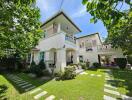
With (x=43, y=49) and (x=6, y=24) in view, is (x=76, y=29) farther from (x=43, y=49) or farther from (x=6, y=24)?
(x=6, y=24)

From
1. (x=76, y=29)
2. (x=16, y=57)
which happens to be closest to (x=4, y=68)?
(x=16, y=57)

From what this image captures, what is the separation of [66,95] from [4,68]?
71.5 feet

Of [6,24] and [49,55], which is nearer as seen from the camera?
[6,24]

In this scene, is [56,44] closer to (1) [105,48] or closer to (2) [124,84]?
(2) [124,84]

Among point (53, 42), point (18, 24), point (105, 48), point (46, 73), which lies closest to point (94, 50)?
point (105, 48)

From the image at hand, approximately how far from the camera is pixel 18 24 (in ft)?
33.9

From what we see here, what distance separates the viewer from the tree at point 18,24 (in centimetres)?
860

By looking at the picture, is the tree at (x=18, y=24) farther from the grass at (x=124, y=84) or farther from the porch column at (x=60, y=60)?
the grass at (x=124, y=84)

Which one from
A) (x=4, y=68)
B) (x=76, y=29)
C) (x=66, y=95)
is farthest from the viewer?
(x=4, y=68)

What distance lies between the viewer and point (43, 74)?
58.0ft

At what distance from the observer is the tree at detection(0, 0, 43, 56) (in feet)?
28.2

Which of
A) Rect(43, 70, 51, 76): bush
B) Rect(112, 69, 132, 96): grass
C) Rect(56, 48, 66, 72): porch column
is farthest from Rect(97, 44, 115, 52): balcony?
Rect(43, 70, 51, 76): bush

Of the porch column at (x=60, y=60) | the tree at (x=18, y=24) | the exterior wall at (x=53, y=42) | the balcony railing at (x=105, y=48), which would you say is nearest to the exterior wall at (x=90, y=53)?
the balcony railing at (x=105, y=48)

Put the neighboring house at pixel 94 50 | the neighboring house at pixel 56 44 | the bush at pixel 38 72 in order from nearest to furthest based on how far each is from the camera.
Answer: the neighboring house at pixel 56 44, the bush at pixel 38 72, the neighboring house at pixel 94 50
